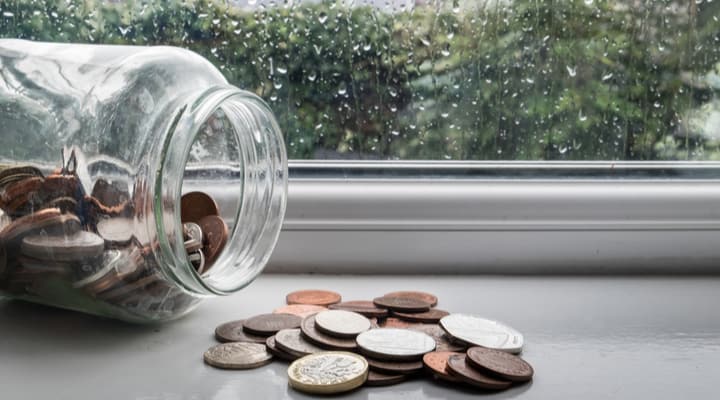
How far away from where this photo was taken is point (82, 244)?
1.89 ft

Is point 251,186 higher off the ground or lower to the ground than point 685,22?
lower

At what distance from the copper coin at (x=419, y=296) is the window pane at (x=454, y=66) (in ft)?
0.67

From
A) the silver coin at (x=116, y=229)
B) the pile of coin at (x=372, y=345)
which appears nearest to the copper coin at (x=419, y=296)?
the pile of coin at (x=372, y=345)

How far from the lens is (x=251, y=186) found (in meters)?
0.72

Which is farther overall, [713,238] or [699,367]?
[713,238]

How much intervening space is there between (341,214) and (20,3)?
45cm

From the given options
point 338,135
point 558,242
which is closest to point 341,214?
point 338,135

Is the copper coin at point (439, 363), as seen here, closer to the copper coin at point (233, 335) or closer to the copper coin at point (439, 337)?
the copper coin at point (439, 337)

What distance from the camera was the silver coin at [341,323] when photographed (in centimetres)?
61

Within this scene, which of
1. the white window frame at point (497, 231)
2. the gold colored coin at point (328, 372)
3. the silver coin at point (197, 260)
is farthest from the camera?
the white window frame at point (497, 231)

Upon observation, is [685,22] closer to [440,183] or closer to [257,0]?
[440,183]

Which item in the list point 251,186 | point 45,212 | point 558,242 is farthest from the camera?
point 558,242

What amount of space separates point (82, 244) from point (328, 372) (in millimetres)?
217

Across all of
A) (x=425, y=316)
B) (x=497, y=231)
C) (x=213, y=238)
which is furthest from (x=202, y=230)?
(x=497, y=231)
